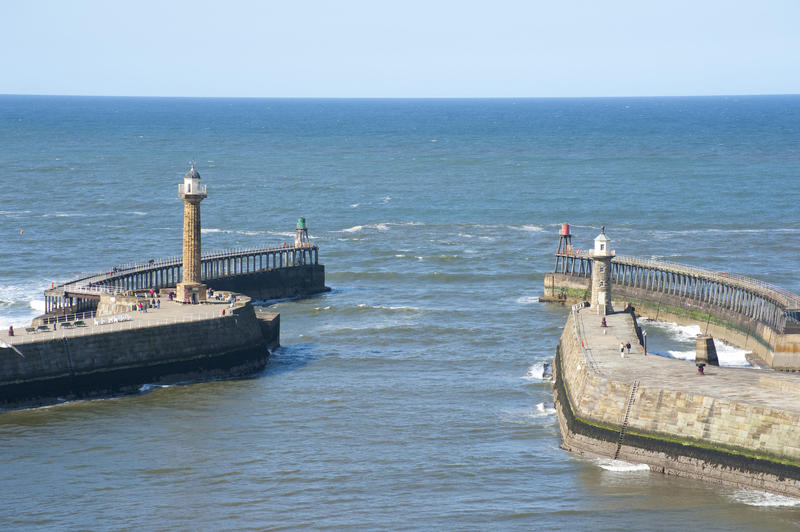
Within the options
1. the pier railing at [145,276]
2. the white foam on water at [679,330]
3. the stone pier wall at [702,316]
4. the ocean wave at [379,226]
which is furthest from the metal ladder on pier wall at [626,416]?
the ocean wave at [379,226]

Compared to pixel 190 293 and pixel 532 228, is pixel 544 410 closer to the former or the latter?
pixel 190 293

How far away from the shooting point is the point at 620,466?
1971 inches

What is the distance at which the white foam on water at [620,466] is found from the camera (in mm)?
49750

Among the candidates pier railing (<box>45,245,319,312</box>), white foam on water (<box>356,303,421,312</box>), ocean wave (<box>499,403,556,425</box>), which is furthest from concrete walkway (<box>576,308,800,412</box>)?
pier railing (<box>45,245,319,312</box>)

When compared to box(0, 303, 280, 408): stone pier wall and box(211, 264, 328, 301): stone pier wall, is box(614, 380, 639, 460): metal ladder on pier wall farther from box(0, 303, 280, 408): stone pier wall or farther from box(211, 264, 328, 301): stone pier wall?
box(211, 264, 328, 301): stone pier wall

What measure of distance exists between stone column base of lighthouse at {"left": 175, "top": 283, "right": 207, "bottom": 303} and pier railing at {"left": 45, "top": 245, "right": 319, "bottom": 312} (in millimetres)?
4825

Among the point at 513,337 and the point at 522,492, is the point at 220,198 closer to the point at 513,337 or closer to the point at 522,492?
the point at 513,337

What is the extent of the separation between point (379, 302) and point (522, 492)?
41174 mm

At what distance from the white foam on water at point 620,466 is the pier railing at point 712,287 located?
68.1ft

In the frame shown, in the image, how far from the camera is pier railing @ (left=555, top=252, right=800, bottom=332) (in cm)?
7162

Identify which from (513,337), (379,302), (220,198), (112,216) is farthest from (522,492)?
(220,198)

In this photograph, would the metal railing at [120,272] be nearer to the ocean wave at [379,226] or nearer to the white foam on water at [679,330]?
the ocean wave at [379,226]

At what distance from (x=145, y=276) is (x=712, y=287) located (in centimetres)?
3739

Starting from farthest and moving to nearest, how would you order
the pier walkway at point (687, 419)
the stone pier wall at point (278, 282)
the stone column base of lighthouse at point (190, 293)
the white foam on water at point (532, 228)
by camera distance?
1. the white foam on water at point (532, 228)
2. the stone pier wall at point (278, 282)
3. the stone column base of lighthouse at point (190, 293)
4. the pier walkway at point (687, 419)
